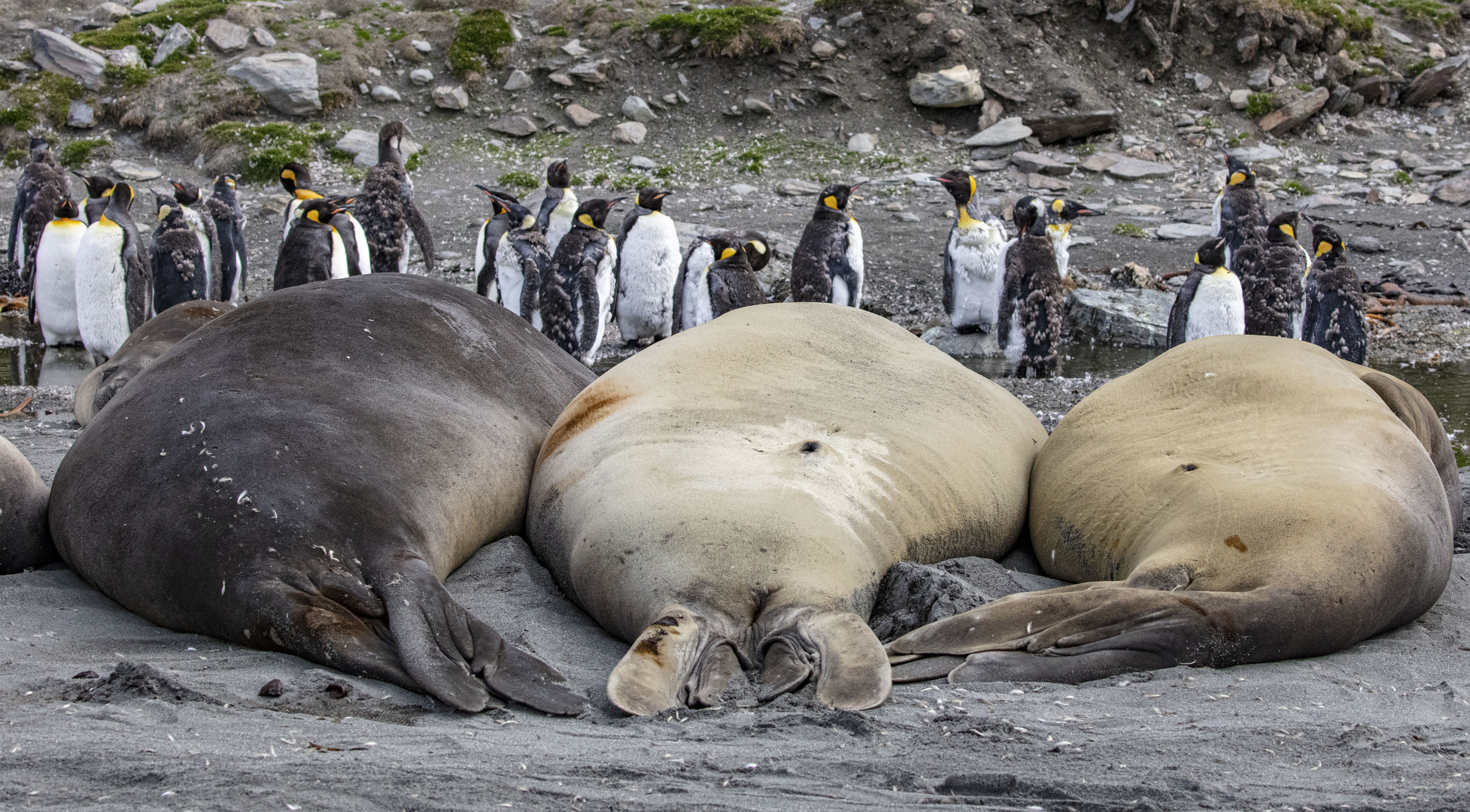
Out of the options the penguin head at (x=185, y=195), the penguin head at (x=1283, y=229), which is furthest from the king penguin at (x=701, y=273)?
the penguin head at (x=185, y=195)

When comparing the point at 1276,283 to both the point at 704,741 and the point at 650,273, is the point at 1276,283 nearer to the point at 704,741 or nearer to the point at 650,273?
the point at 650,273

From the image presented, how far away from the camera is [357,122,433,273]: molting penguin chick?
418 inches

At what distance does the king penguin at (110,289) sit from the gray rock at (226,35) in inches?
272

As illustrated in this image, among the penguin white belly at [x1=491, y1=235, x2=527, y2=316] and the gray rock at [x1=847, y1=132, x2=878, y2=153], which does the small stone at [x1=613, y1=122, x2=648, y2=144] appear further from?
the penguin white belly at [x1=491, y1=235, x2=527, y2=316]

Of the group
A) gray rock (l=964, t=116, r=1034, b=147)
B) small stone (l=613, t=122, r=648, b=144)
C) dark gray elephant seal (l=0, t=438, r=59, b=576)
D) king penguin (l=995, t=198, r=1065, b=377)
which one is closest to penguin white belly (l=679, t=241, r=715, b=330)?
king penguin (l=995, t=198, r=1065, b=377)

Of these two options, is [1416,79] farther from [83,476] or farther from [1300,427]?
[83,476]

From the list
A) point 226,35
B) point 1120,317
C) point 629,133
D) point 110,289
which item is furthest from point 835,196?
point 226,35

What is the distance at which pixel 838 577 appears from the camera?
263cm

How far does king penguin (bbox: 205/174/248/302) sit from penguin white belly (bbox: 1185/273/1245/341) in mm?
7261

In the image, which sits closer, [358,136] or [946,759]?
[946,759]

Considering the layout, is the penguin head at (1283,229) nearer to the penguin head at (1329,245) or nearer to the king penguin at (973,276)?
the penguin head at (1329,245)

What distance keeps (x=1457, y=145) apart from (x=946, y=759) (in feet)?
50.7

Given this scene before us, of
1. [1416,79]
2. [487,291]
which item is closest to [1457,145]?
[1416,79]

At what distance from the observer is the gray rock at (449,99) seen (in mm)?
14820
